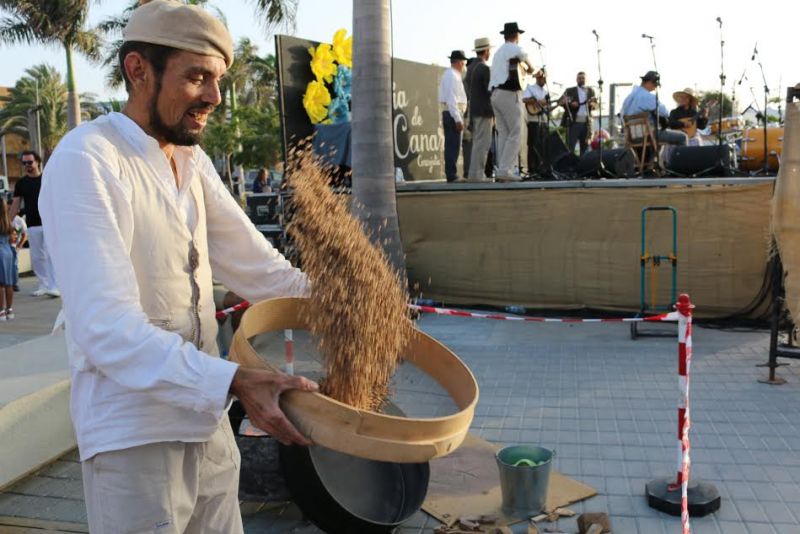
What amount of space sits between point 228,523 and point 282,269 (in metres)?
0.76

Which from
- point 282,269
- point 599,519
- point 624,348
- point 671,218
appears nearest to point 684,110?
point 671,218

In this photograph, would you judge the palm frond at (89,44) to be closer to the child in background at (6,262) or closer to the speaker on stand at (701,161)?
the child in background at (6,262)

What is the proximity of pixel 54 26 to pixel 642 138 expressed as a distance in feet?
67.5

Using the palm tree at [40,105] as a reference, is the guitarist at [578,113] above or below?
below

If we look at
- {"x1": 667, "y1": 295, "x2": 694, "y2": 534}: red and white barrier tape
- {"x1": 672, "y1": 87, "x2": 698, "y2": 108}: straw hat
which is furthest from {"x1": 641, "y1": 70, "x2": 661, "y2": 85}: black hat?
{"x1": 667, "y1": 295, "x2": 694, "y2": 534}: red and white barrier tape

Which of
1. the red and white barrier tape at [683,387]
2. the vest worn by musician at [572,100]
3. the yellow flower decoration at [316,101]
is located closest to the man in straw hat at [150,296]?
the red and white barrier tape at [683,387]

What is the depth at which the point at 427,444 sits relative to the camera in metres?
1.89

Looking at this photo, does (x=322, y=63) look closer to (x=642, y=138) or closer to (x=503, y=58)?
(x=503, y=58)

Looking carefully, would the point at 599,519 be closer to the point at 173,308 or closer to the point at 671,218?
the point at 173,308

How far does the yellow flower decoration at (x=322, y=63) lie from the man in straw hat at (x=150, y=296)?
9531mm

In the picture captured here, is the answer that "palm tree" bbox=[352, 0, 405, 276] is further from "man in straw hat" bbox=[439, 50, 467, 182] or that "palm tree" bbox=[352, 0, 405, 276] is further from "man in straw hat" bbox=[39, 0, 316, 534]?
"man in straw hat" bbox=[39, 0, 316, 534]

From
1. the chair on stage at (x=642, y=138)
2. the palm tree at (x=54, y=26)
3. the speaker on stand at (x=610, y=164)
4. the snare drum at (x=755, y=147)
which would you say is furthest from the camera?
the palm tree at (x=54, y=26)

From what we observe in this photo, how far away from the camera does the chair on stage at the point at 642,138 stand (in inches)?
473

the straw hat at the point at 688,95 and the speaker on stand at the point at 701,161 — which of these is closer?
the speaker on stand at the point at 701,161
